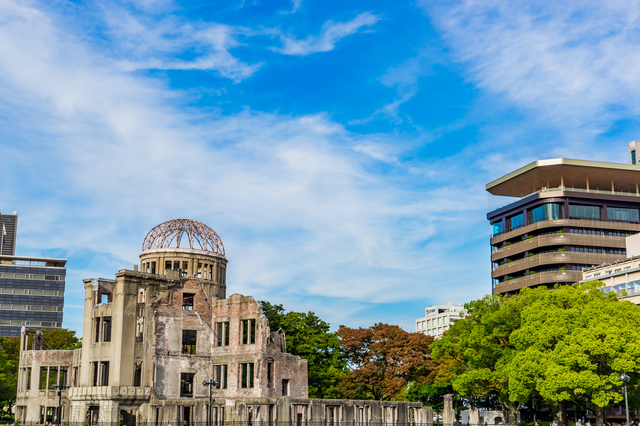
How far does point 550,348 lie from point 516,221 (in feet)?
175

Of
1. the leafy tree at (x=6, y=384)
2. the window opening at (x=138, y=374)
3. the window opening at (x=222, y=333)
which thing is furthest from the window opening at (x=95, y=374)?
the leafy tree at (x=6, y=384)

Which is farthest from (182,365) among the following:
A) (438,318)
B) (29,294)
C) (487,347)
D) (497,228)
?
(438,318)

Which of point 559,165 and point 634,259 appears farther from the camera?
point 559,165

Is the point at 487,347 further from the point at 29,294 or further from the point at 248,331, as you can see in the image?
the point at 29,294

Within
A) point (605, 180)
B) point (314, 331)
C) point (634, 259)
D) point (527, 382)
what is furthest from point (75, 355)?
point (605, 180)

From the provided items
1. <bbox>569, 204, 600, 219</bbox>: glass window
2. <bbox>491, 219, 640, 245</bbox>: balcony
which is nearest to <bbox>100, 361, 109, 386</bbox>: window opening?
<bbox>491, 219, 640, 245</bbox>: balcony

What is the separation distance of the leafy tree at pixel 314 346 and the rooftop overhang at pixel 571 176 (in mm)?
43513

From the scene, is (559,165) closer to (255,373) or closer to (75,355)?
(255,373)

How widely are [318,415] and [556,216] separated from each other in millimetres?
56569

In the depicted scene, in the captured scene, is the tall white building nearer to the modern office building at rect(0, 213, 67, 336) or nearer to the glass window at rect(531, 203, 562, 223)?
the glass window at rect(531, 203, 562, 223)

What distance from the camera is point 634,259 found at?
79.5 metres

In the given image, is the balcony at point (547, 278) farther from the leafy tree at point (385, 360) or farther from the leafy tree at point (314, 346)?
the leafy tree at point (314, 346)

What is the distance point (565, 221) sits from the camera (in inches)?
3752

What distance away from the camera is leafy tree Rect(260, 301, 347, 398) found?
237 feet
